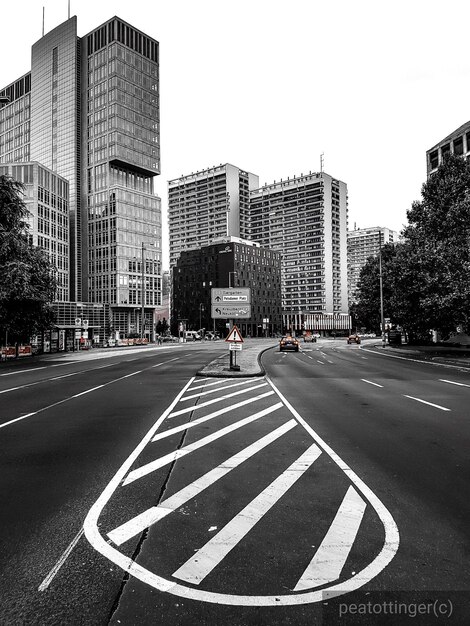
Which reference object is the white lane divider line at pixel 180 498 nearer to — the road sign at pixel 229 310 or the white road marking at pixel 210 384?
the white road marking at pixel 210 384

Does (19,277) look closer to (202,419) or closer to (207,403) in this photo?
(207,403)

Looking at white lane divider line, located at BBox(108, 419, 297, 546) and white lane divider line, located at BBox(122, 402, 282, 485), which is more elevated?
white lane divider line, located at BBox(108, 419, 297, 546)

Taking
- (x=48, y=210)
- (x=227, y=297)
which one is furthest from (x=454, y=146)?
(x=48, y=210)

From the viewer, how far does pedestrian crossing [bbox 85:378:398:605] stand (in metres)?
3.39

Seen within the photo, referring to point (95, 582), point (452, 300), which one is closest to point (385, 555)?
point (95, 582)

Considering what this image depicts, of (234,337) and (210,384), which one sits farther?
(234,337)

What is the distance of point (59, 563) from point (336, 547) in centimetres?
232

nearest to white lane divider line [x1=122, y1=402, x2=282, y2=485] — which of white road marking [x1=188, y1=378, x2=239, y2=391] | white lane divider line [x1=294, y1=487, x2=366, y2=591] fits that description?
white lane divider line [x1=294, y1=487, x2=366, y2=591]

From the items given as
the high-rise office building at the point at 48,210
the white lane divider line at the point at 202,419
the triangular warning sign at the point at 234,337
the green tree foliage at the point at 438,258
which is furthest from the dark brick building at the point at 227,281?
the white lane divider line at the point at 202,419

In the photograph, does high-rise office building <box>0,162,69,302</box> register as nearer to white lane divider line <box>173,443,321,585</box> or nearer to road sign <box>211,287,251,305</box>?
road sign <box>211,287,251,305</box>

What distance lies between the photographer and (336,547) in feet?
12.6

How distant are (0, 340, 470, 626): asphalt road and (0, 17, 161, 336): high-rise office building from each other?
331 feet

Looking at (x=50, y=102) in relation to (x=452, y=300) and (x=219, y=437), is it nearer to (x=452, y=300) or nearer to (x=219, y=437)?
(x=452, y=300)

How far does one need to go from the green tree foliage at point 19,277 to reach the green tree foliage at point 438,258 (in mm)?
27087
